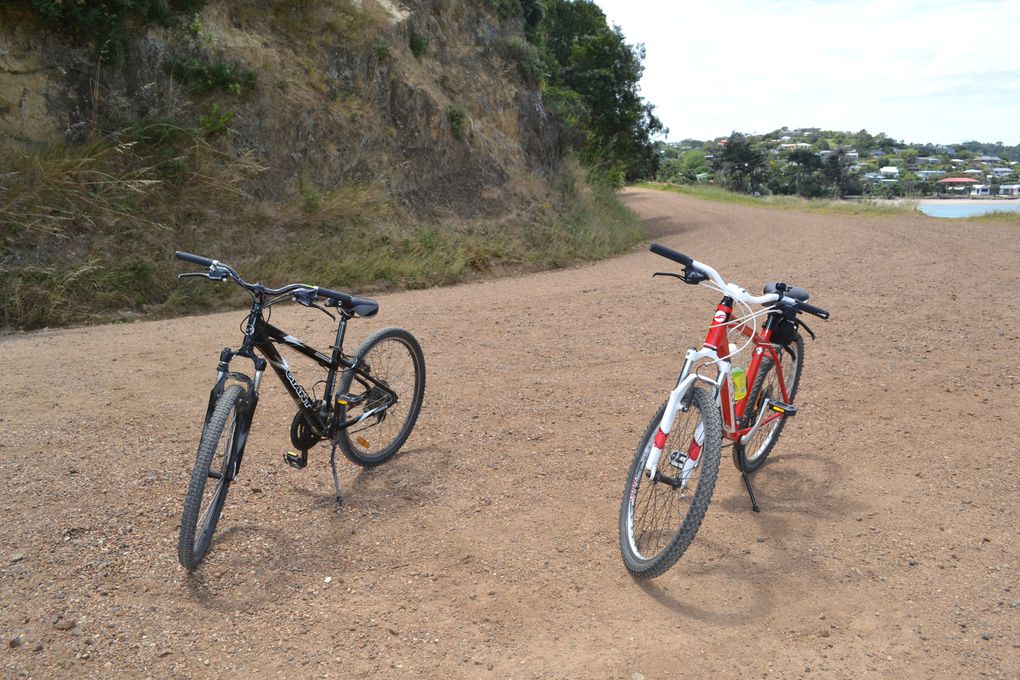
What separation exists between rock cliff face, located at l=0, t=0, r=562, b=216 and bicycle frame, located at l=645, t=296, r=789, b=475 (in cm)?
969

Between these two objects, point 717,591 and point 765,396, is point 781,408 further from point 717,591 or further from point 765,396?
point 717,591

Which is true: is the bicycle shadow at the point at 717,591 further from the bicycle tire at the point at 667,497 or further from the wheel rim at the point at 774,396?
the wheel rim at the point at 774,396

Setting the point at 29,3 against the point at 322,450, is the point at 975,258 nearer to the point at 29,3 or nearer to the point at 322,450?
the point at 322,450

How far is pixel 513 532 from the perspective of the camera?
4.60 metres

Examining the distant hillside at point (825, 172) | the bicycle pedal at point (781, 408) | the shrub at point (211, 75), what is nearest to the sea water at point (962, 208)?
the distant hillside at point (825, 172)

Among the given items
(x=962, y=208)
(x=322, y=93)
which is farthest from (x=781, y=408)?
(x=962, y=208)

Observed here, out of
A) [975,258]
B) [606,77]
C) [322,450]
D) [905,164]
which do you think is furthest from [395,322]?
[905,164]

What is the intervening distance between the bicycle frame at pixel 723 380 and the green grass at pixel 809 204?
22765 mm

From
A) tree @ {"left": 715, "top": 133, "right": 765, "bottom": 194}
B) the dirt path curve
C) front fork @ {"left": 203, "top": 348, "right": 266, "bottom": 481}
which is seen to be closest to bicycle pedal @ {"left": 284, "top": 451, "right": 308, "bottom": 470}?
the dirt path curve

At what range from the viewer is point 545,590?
159 inches

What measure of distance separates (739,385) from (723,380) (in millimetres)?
506

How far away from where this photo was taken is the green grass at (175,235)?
396 inches

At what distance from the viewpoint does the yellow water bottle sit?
4691 mm

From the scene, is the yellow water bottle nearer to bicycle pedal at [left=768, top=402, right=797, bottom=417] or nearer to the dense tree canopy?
bicycle pedal at [left=768, top=402, right=797, bottom=417]
